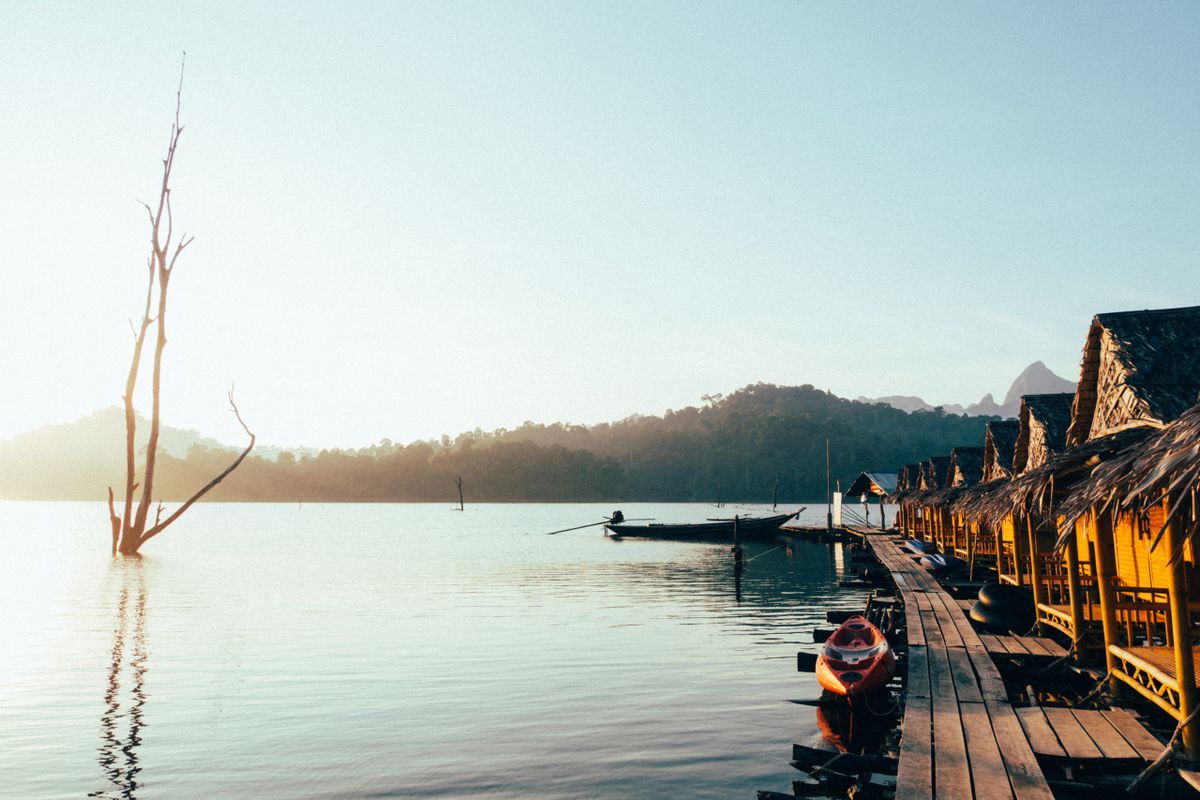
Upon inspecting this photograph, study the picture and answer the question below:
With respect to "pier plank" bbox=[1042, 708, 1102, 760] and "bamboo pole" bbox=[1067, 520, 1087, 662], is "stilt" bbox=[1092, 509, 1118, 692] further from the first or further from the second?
"bamboo pole" bbox=[1067, 520, 1087, 662]

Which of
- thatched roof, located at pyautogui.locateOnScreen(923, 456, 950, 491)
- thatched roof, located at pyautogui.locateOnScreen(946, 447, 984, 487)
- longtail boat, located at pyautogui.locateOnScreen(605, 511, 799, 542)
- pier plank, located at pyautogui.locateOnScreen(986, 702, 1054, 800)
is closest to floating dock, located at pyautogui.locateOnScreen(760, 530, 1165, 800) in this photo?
pier plank, located at pyautogui.locateOnScreen(986, 702, 1054, 800)

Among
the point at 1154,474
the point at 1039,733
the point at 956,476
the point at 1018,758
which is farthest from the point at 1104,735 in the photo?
the point at 956,476

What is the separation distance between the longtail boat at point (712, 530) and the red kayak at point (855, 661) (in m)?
65.5

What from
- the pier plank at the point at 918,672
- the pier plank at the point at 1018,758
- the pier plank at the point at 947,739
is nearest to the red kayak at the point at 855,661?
the pier plank at the point at 918,672

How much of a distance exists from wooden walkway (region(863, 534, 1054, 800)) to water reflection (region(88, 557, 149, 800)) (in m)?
12.4

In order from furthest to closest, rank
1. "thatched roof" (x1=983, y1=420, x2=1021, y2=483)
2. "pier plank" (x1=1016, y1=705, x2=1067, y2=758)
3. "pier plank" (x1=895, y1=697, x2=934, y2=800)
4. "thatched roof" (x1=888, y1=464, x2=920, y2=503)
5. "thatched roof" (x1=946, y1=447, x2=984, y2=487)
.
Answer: "thatched roof" (x1=888, y1=464, x2=920, y2=503)
"thatched roof" (x1=946, y1=447, x2=984, y2=487)
"thatched roof" (x1=983, y1=420, x2=1021, y2=483)
"pier plank" (x1=1016, y1=705, x2=1067, y2=758)
"pier plank" (x1=895, y1=697, x2=934, y2=800)

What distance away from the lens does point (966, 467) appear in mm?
40312

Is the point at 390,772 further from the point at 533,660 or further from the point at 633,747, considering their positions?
the point at 533,660

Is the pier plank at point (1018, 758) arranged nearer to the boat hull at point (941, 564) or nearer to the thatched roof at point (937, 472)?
the boat hull at point (941, 564)

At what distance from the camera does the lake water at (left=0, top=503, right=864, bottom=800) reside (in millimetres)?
15312

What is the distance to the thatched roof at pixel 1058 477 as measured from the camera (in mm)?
14062

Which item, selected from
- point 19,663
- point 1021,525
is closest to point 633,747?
point 1021,525

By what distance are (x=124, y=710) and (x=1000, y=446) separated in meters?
28.4

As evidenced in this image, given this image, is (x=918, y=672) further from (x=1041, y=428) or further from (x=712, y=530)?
(x=712, y=530)
